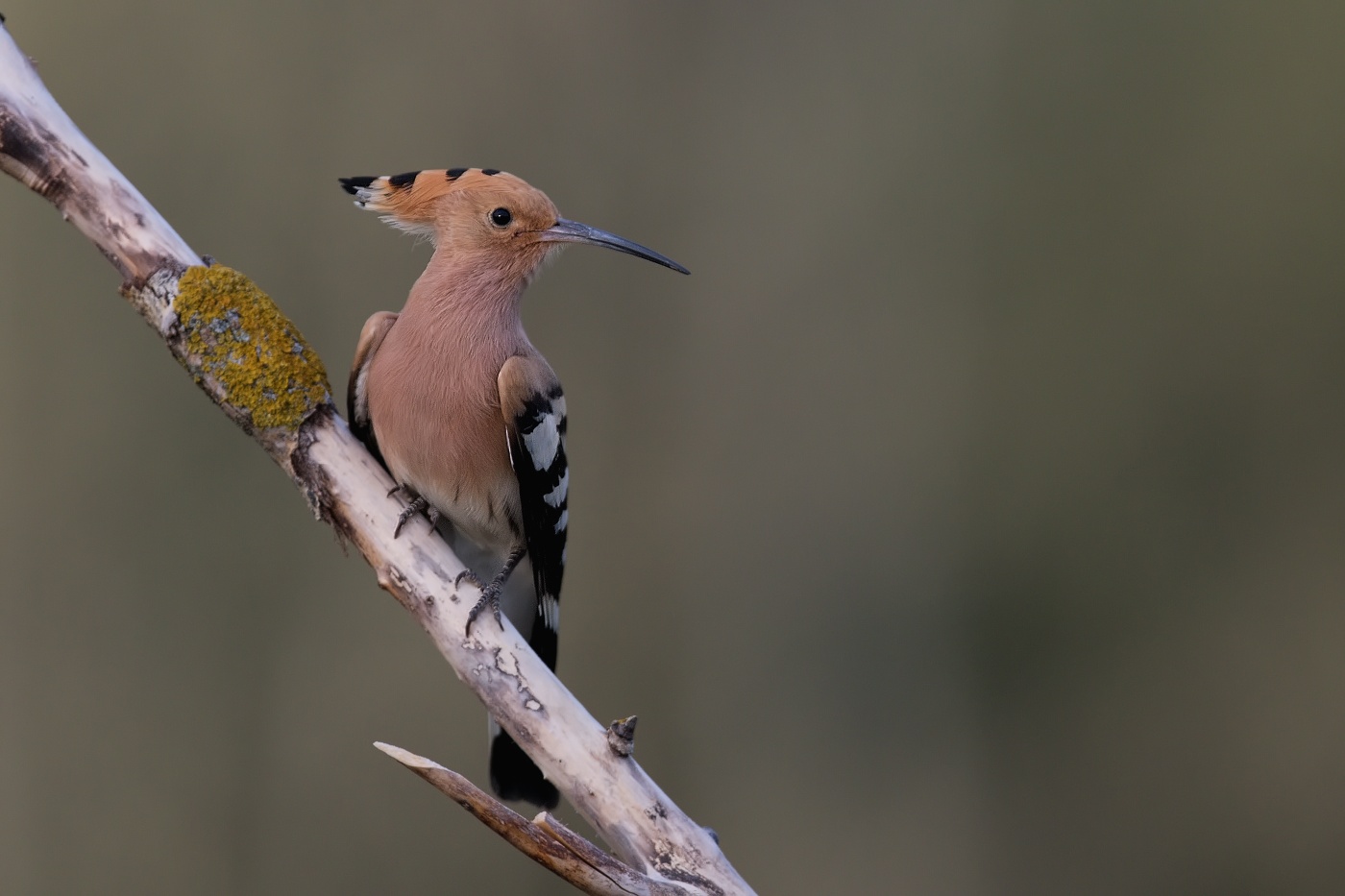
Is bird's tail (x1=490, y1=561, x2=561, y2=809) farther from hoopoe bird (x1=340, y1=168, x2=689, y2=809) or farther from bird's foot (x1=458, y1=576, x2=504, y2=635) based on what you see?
bird's foot (x1=458, y1=576, x2=504, y2=635)

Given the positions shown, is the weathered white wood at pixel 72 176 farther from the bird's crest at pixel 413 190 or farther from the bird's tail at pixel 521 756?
the bird's tail at pixel 521 756

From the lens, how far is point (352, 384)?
3.72 ft

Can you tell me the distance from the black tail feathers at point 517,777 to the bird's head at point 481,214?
53cm

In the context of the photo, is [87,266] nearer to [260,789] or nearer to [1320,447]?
[260,789]

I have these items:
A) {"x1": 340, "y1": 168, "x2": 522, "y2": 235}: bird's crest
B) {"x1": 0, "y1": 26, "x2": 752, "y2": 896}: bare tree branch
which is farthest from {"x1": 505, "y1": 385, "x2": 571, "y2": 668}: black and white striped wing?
{"x1": 340, "y1": 168, "x2": 522, "y2": 235}: bird's crest

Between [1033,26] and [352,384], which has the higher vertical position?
[1033,26]

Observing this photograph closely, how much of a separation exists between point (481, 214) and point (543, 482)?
29 cm

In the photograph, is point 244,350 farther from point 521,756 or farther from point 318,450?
point 521,756

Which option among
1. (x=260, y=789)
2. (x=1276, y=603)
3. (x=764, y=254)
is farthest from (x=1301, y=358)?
(x=260, y=789)

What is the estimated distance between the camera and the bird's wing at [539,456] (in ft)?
3.48

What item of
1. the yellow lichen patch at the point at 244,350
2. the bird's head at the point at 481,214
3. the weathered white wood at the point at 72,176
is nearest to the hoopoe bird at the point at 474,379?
the bird's head at the point at 481,214

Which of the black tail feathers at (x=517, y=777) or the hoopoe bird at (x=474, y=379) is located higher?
the hoopoe bird at (x=474, y=379)

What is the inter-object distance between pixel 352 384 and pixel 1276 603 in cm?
150

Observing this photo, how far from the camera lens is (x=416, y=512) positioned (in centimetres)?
103
